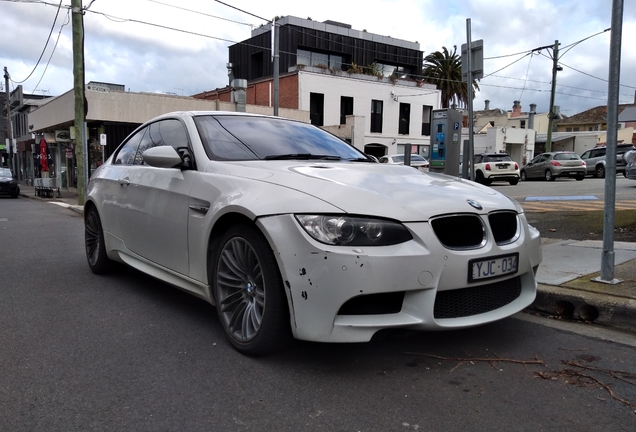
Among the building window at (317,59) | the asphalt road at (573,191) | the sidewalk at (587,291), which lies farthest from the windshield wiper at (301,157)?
the building window at (317,59)

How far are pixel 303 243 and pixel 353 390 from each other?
846 millimetres

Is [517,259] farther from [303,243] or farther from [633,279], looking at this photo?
[633,279]

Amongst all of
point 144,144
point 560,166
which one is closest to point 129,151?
point 144,144

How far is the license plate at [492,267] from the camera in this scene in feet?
9.64

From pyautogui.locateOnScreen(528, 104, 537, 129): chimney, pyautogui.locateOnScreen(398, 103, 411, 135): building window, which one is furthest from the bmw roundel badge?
pyautogui.locateOnScreen(528, 104, 537, 129): chimney

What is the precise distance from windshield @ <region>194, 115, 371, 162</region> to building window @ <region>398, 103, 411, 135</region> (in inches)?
1147

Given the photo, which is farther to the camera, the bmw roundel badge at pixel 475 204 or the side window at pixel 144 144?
the side window at pixel 144 144

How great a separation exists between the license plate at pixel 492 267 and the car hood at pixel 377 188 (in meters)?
0.31

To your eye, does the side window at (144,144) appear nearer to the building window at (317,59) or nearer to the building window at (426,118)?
the building window at (317,59)

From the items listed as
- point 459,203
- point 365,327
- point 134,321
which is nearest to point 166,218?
point 134,321

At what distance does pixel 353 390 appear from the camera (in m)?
2.78

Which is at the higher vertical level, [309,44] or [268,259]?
[309,44]

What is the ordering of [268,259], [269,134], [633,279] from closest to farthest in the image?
[268,259], [269,134], [633,279]

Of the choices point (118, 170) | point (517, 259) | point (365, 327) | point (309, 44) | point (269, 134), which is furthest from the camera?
point (309, 44)
